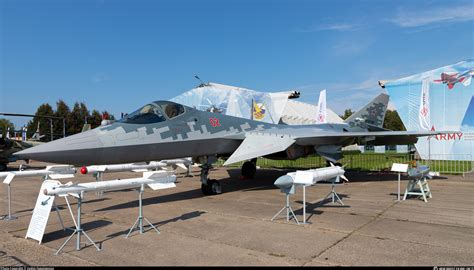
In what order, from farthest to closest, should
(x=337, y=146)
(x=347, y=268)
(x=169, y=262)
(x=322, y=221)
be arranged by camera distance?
(x=337, y=146), (x=322, y=221), (x=169, y=262), (x=347, y=268)

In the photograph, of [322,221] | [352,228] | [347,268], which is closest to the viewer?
[347,268]

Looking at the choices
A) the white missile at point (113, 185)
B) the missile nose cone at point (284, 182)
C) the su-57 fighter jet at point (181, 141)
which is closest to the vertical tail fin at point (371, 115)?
the su-57 fighter jet at point (181, 141)

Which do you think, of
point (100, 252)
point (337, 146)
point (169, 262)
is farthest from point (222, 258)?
point (337, 146)

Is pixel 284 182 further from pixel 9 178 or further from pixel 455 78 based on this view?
pixel 455 78

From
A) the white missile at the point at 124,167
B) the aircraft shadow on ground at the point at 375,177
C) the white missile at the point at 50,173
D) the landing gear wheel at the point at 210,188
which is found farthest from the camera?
the aircraft shadow on ground at the point at 375,177

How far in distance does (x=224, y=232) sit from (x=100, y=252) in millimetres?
2006

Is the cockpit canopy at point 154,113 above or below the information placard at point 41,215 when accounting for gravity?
above

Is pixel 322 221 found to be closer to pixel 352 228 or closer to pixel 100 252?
pixel 352 228

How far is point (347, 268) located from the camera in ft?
12.7

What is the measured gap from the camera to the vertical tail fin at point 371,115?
16500 millimetres

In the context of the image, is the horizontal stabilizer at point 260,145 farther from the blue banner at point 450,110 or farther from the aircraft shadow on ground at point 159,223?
the blue banner at point 450,110

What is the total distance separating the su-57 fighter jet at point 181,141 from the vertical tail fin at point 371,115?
3408 mm

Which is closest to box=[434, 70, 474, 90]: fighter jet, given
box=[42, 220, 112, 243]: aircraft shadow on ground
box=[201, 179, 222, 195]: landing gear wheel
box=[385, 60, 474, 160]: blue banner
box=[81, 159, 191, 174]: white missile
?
box=[385, 60, 474, 160]: blue banner

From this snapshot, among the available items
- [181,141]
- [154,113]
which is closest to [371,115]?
[181,141]
